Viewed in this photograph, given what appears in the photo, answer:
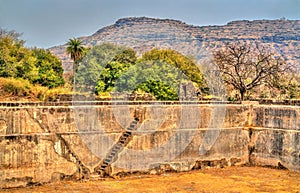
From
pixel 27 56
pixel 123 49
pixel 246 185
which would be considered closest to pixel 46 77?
pixel 27 56

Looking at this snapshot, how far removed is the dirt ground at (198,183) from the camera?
1278 centimetres

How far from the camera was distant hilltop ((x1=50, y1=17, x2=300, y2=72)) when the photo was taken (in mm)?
74938

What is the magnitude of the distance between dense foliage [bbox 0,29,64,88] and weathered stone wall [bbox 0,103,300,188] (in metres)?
17.2

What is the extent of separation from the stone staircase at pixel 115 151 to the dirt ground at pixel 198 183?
0.39 metres

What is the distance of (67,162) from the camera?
13492mm

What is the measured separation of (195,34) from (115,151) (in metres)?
77.9

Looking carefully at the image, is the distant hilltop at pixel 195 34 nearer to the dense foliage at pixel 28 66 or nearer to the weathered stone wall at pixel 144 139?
the dense foliage at pixel 28 66

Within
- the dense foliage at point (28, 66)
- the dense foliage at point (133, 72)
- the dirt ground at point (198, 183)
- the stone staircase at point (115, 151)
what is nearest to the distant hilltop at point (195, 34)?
the dense foliage at point (133, 72)

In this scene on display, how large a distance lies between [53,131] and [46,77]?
1968 cm

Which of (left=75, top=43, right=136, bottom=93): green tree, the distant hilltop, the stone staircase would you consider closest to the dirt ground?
the stone staircase

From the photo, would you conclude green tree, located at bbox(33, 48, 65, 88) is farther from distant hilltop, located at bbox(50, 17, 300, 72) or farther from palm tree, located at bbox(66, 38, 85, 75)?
distant hilltop, located at bbox(50, 17, 300, 72)

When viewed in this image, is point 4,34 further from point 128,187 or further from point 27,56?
point 128,187

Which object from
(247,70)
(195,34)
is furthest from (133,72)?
(195,34)

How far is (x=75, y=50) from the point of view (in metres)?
37.7
